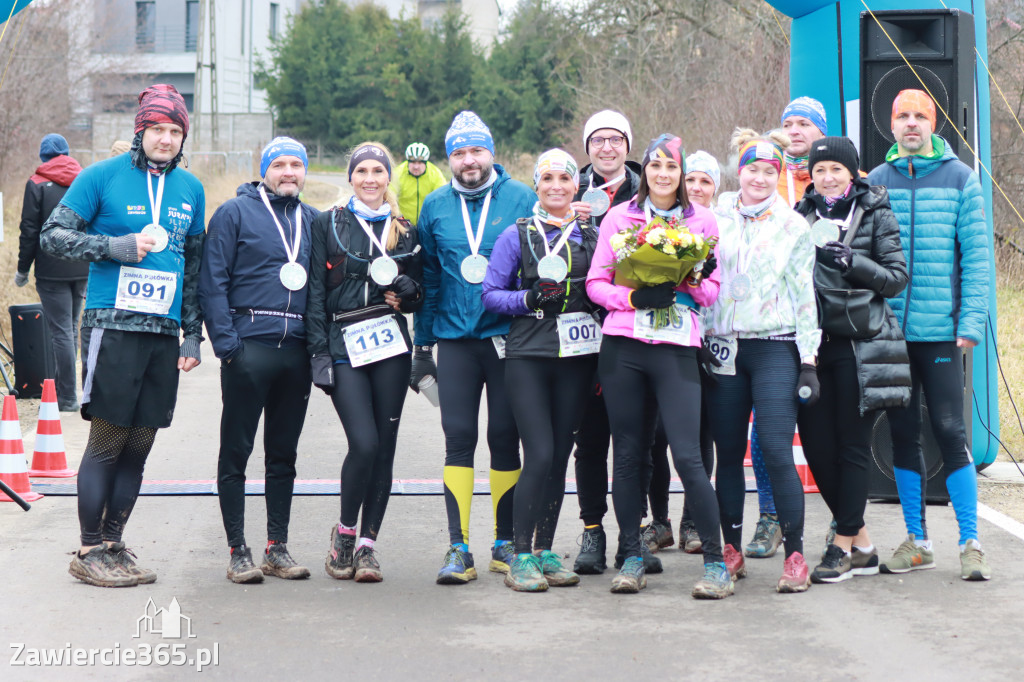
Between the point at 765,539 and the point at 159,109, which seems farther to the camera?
the point at 765,539

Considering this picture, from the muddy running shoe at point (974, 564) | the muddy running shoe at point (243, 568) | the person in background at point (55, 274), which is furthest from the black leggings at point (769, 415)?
the person in background at point (55, 274)

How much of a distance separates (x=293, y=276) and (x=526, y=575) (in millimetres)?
1739

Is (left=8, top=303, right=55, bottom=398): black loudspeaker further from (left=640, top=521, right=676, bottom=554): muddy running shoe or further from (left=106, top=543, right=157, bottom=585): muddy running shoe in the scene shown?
(left=640, top=521, right=676, bottom=554): muddy running shoe

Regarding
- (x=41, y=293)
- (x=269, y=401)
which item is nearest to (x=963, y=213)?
(x=269, y=401)

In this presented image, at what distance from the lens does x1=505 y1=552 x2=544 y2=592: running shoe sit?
572cm

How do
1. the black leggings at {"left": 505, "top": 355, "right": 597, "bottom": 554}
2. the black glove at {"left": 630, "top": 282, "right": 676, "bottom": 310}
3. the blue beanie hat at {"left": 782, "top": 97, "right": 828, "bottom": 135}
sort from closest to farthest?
the black glove at {"left": 630, "top": 282, "right": 676, "bottom": 310}
the black leggings at {"left": 505, "top": 355, "right": 597, "bottom": 554}
the blue beanie hat at {"left": 782, "top": 97, "right": 828, "bottom": 135}

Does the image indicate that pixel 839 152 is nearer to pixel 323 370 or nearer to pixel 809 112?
pixel 809 112

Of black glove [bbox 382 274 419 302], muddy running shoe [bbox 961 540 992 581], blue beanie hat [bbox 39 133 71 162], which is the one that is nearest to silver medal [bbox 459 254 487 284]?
black glove [bbox 382 274 419 302]

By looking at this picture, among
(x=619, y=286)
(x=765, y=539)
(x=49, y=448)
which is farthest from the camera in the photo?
(x=49, y=448)

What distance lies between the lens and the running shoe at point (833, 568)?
19.4 feet

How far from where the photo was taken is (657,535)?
665cm

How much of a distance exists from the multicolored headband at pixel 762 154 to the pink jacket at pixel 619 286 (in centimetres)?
33

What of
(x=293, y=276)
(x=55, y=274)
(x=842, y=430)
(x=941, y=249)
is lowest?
(x=842, y=430)

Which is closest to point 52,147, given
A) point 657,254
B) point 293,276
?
point 293,276
